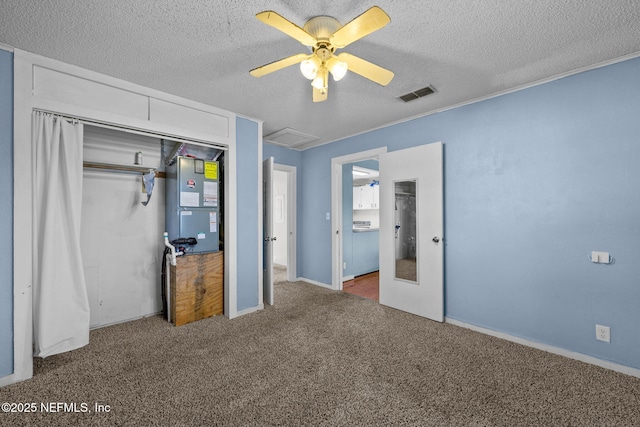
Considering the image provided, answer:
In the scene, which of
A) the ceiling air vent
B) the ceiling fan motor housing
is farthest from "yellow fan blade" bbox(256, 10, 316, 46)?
the ceiling air vent

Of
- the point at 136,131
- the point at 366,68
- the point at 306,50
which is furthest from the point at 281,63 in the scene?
the point at 136,131

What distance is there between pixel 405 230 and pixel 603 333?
1.98 m

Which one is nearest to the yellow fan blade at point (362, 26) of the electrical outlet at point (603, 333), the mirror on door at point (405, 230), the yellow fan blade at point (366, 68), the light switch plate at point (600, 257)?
the yellow fan blade at point (366, 68)

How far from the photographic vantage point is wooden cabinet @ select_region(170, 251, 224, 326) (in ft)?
10.2

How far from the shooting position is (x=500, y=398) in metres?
1.90

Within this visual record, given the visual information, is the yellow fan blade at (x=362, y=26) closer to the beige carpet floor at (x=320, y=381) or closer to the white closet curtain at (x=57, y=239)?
the beige carpet floor at (x=320, y=381)

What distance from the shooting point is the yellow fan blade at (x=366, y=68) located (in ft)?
5.85

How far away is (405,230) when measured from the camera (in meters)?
3.64

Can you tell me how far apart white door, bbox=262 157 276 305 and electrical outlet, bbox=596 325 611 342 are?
331cm

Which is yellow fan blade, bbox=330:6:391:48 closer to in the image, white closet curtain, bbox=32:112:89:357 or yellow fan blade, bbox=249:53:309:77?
yellow fan blade, bbox=249:53:309:77

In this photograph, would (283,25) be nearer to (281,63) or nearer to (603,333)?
(281,63)

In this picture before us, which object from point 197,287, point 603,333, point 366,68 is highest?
point 366,68

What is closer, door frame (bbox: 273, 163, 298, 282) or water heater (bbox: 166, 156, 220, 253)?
water heater (bbox: 166, 156, 220, 253)

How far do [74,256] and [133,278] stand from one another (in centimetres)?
100
